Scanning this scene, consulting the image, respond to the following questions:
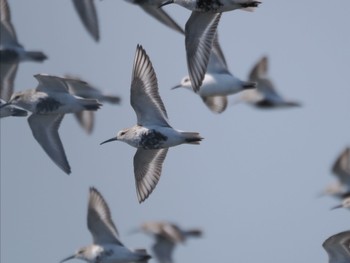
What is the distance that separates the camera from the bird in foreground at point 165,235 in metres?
16.1

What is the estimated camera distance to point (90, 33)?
16.0 metres

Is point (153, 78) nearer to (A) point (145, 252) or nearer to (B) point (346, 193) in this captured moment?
(A) point (145, 252)

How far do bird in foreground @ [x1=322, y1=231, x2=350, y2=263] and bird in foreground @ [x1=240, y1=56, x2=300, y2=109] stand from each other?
126 inches

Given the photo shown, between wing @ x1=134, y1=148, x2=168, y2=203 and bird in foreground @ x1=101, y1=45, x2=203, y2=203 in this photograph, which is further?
wing @ x1=134, y1=148, x2=168, y2=203

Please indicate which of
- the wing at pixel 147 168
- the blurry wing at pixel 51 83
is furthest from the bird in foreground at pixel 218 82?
the blurry wing at pixel 51 83

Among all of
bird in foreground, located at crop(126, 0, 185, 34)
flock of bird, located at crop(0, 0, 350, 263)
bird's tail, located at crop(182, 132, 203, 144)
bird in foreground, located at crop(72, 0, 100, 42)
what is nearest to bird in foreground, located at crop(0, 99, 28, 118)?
flock of bird, located at crop(0, 0, 350, 263)

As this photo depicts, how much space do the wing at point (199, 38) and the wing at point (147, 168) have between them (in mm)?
1227

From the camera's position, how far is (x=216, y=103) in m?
15.9

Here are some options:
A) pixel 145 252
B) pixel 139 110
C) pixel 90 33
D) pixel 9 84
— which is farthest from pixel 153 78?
pixel 9 84

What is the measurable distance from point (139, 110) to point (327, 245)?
2.58 meters

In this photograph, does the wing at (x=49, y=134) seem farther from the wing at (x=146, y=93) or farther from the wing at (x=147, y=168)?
the wing at (x=146, y=93)

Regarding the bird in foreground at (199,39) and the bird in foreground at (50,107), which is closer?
the bird in foreground at (199,39)

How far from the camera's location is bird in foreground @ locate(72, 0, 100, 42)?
53.0 feet

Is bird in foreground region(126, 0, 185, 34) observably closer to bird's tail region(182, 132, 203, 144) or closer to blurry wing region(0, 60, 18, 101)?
blurry wing region(0, 60, 18, 101)
